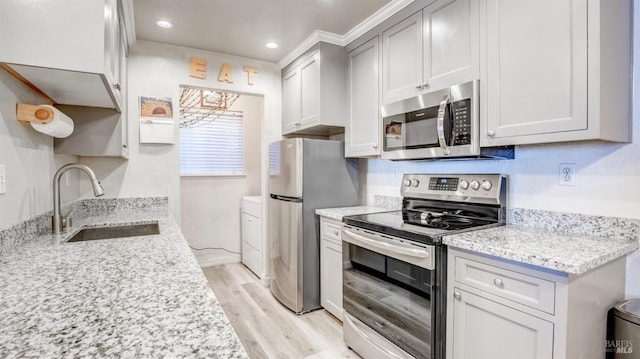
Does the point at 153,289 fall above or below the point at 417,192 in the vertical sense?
below

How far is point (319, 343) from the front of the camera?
2.27 meters

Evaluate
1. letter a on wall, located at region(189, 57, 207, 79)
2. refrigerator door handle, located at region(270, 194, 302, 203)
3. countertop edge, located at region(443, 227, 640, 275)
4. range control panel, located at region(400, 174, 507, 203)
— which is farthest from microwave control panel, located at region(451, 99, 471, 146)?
letter a on wall, located at region(189, 57, 207, 79)

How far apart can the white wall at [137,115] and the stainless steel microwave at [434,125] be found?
1.81 m

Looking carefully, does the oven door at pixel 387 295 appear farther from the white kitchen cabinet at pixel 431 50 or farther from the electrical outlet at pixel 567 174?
the white kitchen cabinet at pixel 431 50

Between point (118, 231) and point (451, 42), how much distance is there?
7.92ft

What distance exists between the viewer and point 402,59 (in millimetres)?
2250

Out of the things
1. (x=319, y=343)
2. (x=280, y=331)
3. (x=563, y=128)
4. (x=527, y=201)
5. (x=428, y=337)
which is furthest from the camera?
(x=280, y=331)

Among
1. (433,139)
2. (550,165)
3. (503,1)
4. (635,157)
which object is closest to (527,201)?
(550,165)

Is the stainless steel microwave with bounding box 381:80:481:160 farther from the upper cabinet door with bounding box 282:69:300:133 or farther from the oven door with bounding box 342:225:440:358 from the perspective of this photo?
the upper cabinet door with bounding box 282:69:300:133

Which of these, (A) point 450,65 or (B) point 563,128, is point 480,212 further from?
(A) point 450,65

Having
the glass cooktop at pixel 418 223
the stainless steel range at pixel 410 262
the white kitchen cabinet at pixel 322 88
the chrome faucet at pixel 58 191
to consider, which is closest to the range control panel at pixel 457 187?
the stainless steel range at pixel 410 262

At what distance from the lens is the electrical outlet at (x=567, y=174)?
162cm

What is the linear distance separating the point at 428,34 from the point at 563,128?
3.35 ft

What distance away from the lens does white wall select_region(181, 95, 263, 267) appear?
3988mm
